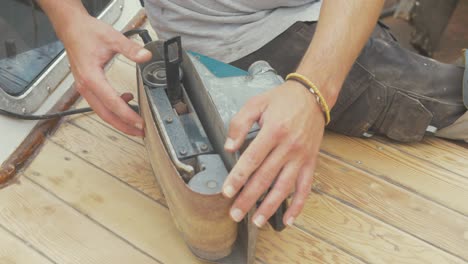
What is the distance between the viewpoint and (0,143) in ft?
3.96

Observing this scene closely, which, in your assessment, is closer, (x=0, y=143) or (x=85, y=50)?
(x=85, y=50)

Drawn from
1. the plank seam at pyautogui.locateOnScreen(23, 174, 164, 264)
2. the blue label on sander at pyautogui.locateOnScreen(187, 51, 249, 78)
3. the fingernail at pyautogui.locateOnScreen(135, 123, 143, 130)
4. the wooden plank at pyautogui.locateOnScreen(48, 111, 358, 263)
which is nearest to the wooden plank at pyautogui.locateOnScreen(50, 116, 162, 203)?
the wooden plank at pyautogui.locateOnScreen(48, 111, 358, 263)

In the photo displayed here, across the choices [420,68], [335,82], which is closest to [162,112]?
[335,82]

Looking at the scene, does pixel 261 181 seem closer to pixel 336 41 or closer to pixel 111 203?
pixel 336 41

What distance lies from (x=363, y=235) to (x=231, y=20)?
0.53 meters

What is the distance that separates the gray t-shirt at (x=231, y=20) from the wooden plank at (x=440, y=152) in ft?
1.28

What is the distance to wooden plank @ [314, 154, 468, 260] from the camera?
43.4 inches

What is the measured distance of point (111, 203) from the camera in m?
1.12

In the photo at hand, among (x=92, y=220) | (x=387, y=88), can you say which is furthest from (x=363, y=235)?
(x=92, y=220)

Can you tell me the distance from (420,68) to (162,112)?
0.66m

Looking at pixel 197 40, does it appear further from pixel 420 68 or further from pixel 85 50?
pixel 420 68

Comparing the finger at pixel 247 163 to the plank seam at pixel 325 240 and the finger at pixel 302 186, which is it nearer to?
the finger at pixel 302 186

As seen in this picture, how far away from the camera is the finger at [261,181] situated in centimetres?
77

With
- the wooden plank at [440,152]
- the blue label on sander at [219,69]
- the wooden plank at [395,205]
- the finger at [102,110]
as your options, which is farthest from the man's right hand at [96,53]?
the wooden plank at [440,152]
